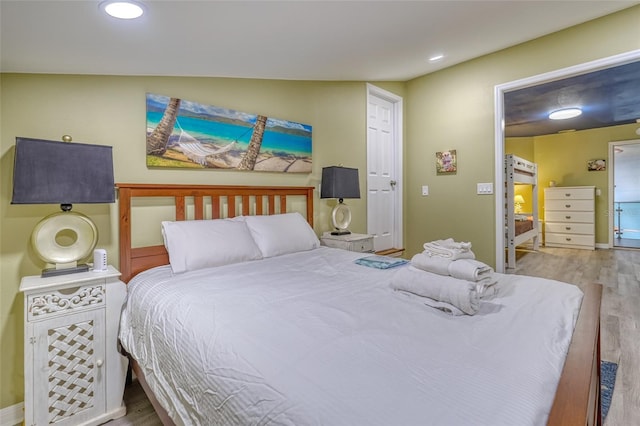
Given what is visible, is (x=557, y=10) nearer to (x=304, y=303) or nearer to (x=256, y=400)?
(x=304, y=303)

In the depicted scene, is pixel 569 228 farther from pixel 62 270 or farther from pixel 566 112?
pixel 62 270

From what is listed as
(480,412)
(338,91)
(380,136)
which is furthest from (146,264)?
(380,136)

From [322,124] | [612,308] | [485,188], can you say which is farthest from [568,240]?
[322,124]

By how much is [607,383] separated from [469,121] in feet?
8.28

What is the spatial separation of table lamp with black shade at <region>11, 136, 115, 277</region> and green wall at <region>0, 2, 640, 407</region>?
0.21 m

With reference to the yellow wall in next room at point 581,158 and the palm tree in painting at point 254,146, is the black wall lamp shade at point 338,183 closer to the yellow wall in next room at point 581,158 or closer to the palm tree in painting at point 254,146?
the palm tree in painting at point 254,146

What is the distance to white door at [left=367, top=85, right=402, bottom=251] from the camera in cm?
366

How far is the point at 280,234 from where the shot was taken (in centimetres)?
245

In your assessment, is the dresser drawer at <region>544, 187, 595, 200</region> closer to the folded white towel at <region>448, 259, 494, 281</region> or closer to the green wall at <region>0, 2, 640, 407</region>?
the green wall at <region>0, 2, 640, 407</region>

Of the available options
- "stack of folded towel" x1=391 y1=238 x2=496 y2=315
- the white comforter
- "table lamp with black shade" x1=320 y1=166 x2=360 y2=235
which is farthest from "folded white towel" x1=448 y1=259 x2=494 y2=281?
"table lamp with black shade" x1=320 y1=166 x2=360 y2=235

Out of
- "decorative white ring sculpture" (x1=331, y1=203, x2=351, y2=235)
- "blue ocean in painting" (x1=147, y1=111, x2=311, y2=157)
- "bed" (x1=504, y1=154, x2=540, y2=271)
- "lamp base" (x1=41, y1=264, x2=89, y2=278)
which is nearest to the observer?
"lamp base" (x1=41, y1=264, x2=89, y2=278)

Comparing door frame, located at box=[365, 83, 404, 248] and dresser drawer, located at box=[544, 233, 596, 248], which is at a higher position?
door frame, located at box=[365, 83, 404, 248]

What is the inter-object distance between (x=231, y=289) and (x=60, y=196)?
3.34ft

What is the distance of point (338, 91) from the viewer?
3.38 m
